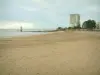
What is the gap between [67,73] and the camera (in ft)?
4.83

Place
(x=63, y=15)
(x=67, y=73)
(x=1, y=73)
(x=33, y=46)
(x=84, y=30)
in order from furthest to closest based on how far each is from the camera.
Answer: (x=84, y=30) → (x=33, y=46) → (x=63, y=15) → (x=67, y=73) → (x=1, y=73)

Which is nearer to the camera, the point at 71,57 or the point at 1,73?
the point at 1,73

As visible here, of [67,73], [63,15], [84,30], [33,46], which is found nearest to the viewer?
[67,73]

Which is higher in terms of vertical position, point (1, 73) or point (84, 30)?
point (84, 30)

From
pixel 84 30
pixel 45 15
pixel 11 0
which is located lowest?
pixel 84 30

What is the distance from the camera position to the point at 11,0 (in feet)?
4.72

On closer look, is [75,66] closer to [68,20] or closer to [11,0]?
[68,20]

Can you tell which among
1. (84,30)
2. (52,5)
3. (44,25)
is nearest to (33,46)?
(44,25)

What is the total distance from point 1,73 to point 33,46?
574 mm

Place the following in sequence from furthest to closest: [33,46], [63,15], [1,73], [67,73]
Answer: [33,46], [63,15], [67,73], [1,73]

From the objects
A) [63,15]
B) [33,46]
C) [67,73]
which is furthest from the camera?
[33,46]

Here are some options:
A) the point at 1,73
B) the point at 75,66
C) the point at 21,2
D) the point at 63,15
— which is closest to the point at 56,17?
the point at 63,15

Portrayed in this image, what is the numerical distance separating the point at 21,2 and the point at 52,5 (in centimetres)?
23

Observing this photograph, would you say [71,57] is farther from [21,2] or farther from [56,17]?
[21,2]
